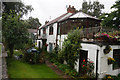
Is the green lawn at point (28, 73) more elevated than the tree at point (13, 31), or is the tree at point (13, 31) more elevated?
the tree at point (13, 31)

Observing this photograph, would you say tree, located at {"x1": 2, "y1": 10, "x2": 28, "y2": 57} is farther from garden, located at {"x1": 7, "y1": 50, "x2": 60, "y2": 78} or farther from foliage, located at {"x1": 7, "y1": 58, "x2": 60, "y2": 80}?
foliage, located at {"x1": 7, "y1": 58, "x2": 60, "y2": 80}

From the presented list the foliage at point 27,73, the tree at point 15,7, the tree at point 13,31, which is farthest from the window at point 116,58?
the tree at point 15,7

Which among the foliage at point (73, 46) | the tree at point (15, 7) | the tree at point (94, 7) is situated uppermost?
the tree at point (94, 7)

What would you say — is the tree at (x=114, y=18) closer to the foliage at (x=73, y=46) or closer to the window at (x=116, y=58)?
the window at (x=116, y=58)

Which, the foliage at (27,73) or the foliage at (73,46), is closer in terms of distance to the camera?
the foliage at (27,73)

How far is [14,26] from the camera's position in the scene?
1079cm

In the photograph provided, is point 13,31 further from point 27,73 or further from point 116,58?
point 116,58

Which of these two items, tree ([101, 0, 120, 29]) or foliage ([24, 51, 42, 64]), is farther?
tree ([101, 0, 120, 29])

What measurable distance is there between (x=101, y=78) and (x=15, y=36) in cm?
988

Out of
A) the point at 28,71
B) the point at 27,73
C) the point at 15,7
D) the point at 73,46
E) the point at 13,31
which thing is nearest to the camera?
the point at 73,46

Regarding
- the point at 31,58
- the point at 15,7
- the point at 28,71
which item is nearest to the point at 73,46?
the point at 28,71

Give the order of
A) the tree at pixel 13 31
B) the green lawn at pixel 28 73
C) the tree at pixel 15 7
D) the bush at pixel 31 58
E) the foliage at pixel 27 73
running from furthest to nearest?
the tree at pixel 15 7
the bush at pixel 31 58
the tree at pixel 13 31
the green lawn at pixel 28 73
the foliage at pixel 27 73

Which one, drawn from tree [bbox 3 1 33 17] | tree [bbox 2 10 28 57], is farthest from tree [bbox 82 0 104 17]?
tree [bbox 2 10 28 57]

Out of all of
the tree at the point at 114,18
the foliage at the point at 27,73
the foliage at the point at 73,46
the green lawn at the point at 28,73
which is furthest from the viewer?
the tree at the point at 114,18
